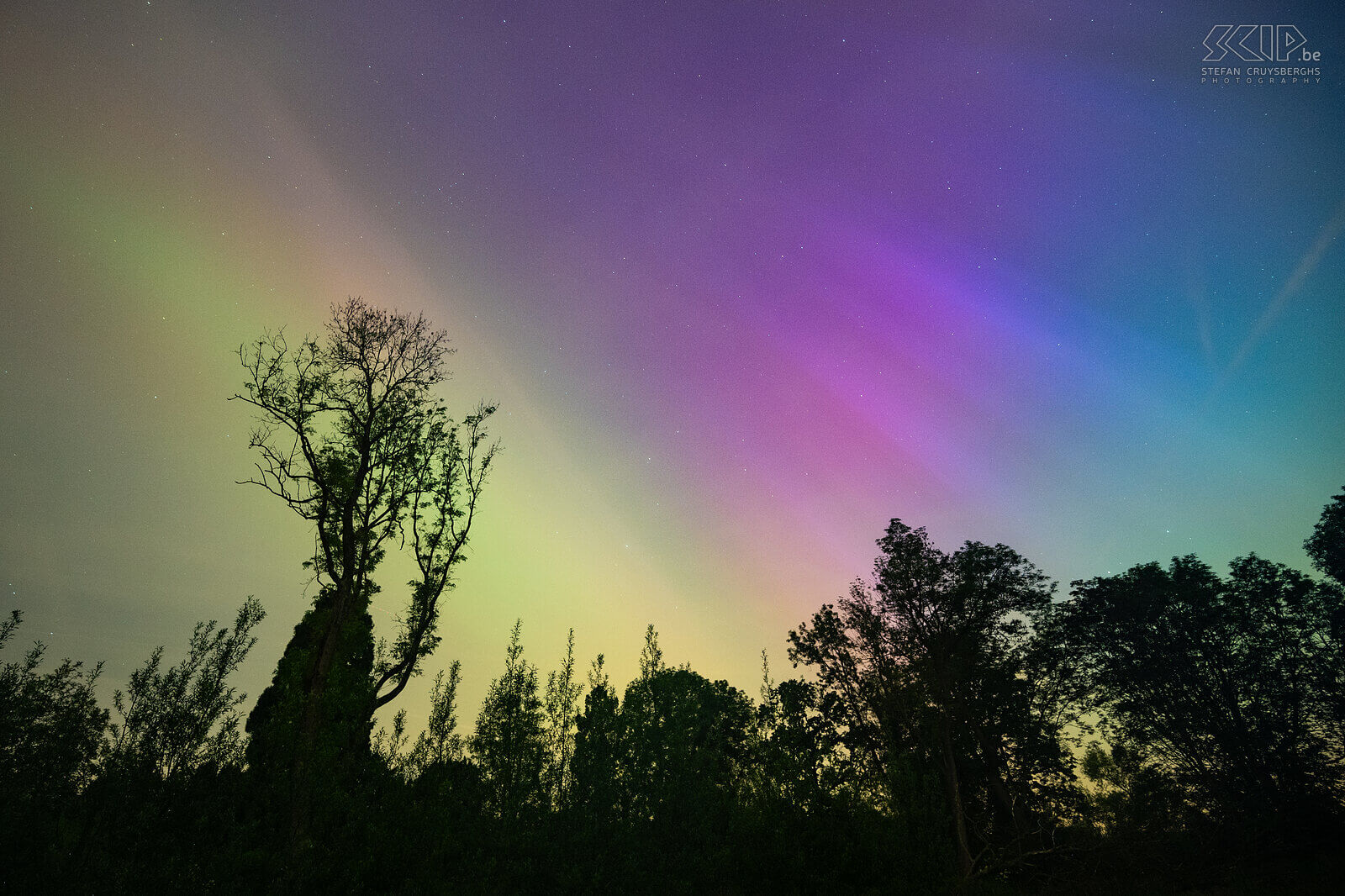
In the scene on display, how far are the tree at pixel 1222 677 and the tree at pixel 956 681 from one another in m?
5.68

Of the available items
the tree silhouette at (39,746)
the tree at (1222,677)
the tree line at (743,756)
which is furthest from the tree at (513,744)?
the tree at (1222,677)

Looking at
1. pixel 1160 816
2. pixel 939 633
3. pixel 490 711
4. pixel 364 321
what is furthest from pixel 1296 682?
pixel 364 321

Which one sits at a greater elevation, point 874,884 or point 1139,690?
point 1139,690

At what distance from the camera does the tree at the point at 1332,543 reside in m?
34.2

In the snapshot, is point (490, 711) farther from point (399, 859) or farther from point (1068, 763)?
point (1068, 763)

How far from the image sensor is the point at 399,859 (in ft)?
48.4

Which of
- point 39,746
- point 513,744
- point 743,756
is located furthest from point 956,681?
point 39,746

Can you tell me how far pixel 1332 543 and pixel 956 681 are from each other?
24.0m

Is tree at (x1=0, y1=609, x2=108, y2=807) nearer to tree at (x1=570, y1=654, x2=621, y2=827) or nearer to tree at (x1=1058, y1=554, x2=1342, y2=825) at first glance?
tree at (x1=570, y1=654, x2=621, y2=827)

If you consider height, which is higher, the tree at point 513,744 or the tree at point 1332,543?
the tree at point 1332,543

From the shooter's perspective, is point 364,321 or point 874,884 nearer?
point 874,884

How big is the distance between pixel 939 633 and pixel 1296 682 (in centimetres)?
2072

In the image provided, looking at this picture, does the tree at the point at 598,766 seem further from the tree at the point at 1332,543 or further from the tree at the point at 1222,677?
the tree at the point at 1332,543

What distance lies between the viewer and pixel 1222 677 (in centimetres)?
3638
